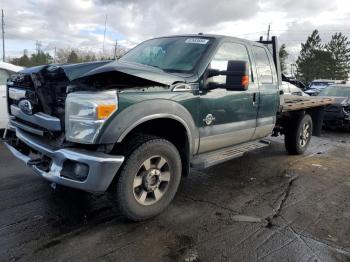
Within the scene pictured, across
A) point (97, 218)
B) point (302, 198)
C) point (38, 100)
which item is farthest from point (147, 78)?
point (302, 198)

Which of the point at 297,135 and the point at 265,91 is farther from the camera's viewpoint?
the point at 297,135

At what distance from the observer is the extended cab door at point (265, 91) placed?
5578mm

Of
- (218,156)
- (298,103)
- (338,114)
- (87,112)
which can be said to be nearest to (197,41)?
(218,156)

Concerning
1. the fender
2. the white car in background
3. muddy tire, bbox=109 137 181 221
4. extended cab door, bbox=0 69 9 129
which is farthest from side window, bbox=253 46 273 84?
extended cab door, bbox=0 69 9 129

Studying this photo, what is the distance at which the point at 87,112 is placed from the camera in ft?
10.8

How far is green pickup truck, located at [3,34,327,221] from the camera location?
3.36 meters

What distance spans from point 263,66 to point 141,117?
289 centimetres

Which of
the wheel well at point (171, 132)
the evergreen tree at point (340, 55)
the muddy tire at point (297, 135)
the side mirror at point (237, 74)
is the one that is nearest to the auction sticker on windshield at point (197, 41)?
the side mirror at point (237, 74)

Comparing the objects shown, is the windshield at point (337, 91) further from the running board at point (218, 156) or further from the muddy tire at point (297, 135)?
the running board at point (218, 156)

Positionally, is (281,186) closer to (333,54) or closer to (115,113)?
(115,113)

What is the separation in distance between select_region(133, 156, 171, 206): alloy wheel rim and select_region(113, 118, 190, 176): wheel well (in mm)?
342

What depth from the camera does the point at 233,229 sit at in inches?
150

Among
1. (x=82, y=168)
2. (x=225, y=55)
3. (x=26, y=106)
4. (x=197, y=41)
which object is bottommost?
(x=82, y=168)

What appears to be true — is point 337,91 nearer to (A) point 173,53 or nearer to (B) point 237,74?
(A) point 173,53
